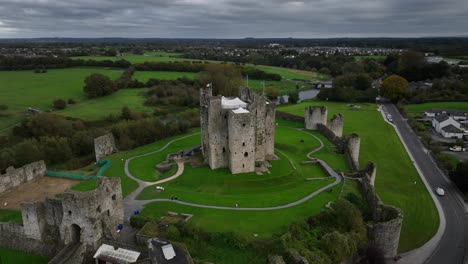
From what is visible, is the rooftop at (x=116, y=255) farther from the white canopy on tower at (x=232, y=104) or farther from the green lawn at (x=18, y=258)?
the white canopy on tower at (x=232, y=104)

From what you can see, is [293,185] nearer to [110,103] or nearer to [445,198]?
[445,198]

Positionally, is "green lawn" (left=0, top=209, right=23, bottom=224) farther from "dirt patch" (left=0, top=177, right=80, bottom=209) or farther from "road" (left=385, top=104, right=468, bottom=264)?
"road" (left=385, top=104, right=468, bottom=264)

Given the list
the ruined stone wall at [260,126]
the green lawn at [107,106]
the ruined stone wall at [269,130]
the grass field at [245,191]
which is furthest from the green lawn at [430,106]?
the green lawn at [107,106]

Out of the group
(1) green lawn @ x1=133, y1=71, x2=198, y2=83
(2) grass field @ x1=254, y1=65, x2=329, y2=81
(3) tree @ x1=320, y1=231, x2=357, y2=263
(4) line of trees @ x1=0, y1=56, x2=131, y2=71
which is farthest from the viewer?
(2) grass field @ x1=254, y1=65, x2=329, y2=81

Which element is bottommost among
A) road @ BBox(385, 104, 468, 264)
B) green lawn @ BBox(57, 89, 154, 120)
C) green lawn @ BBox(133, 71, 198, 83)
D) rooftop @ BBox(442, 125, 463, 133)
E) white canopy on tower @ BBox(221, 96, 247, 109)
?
road @ BBox(385, 104, 468, 264)

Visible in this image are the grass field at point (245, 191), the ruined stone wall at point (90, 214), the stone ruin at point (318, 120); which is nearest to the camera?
the ruined stone wall at point (90, 214)

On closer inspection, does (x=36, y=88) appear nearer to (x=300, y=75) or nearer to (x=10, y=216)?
(x=10, y=216)

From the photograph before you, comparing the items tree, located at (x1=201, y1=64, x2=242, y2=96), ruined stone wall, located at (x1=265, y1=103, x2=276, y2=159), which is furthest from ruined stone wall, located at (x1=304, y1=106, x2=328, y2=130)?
tree, located at (x1=201, y1=64, x2=242, y2=96)
